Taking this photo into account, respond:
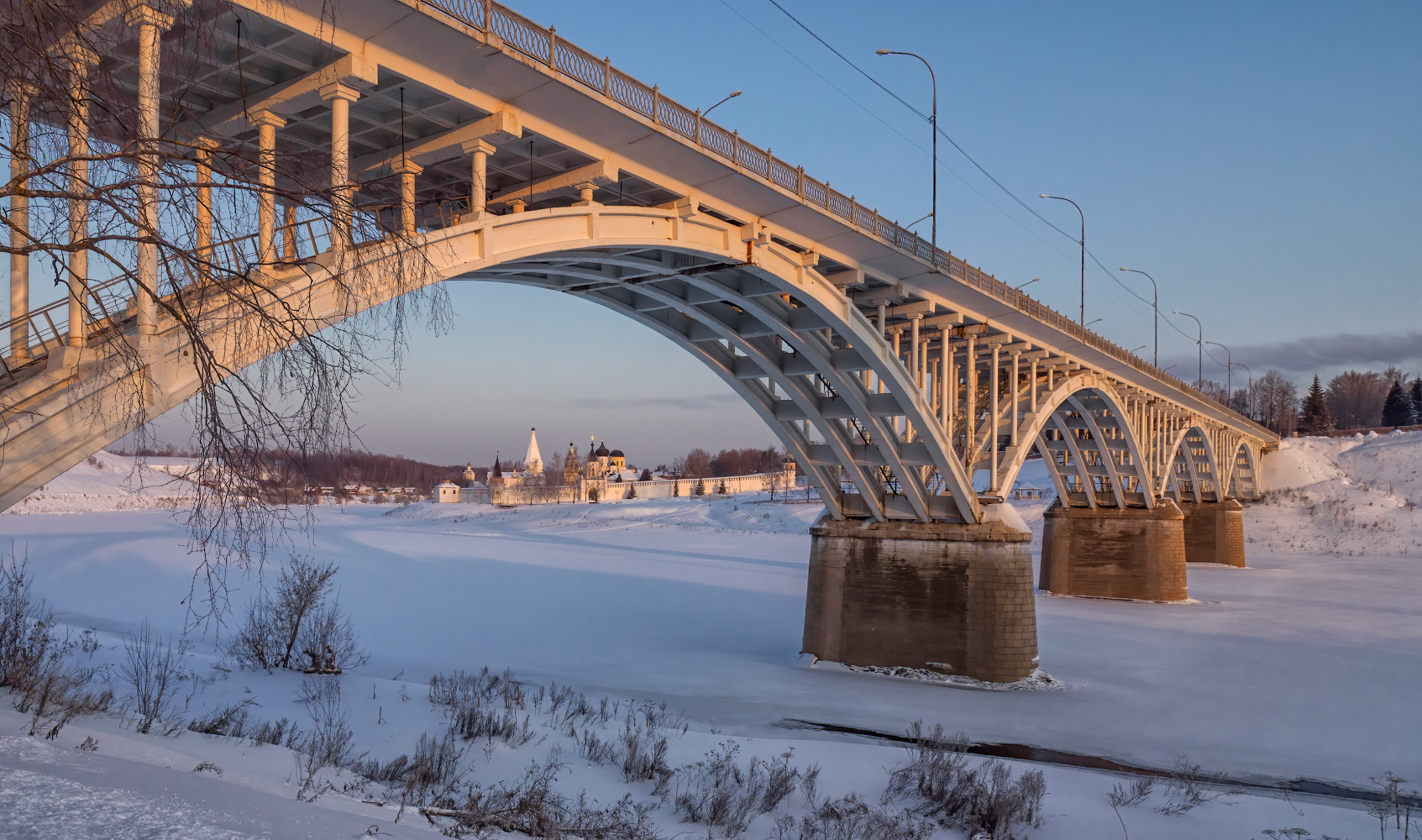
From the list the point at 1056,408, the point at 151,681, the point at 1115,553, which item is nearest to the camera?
the point at 151,681

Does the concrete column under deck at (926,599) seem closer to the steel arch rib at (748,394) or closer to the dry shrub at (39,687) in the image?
the steel arch rib at (748,394)

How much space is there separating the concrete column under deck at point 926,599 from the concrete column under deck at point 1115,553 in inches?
738

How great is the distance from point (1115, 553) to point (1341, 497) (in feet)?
139

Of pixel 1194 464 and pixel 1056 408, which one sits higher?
pixel 1056 408

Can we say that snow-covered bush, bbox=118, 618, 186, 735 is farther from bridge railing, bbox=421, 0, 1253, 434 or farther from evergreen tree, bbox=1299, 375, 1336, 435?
evergreen tree, bbox=1299, 375, 1336, 435

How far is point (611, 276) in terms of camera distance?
18.0 m

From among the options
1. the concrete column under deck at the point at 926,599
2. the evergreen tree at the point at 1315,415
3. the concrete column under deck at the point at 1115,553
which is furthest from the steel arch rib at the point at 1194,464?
the evergreen tree at the point at 1315,415

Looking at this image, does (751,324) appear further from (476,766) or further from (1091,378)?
(1091,378)

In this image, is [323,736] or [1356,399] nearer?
[323,736]

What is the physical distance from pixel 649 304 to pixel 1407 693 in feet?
61.6

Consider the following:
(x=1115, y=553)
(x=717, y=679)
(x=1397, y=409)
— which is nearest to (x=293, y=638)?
(x=717, y=679)

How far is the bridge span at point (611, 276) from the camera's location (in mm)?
6652

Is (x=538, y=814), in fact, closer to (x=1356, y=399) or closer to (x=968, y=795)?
(x=968, y=795)

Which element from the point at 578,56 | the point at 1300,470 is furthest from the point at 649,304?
the point at 1300,470
